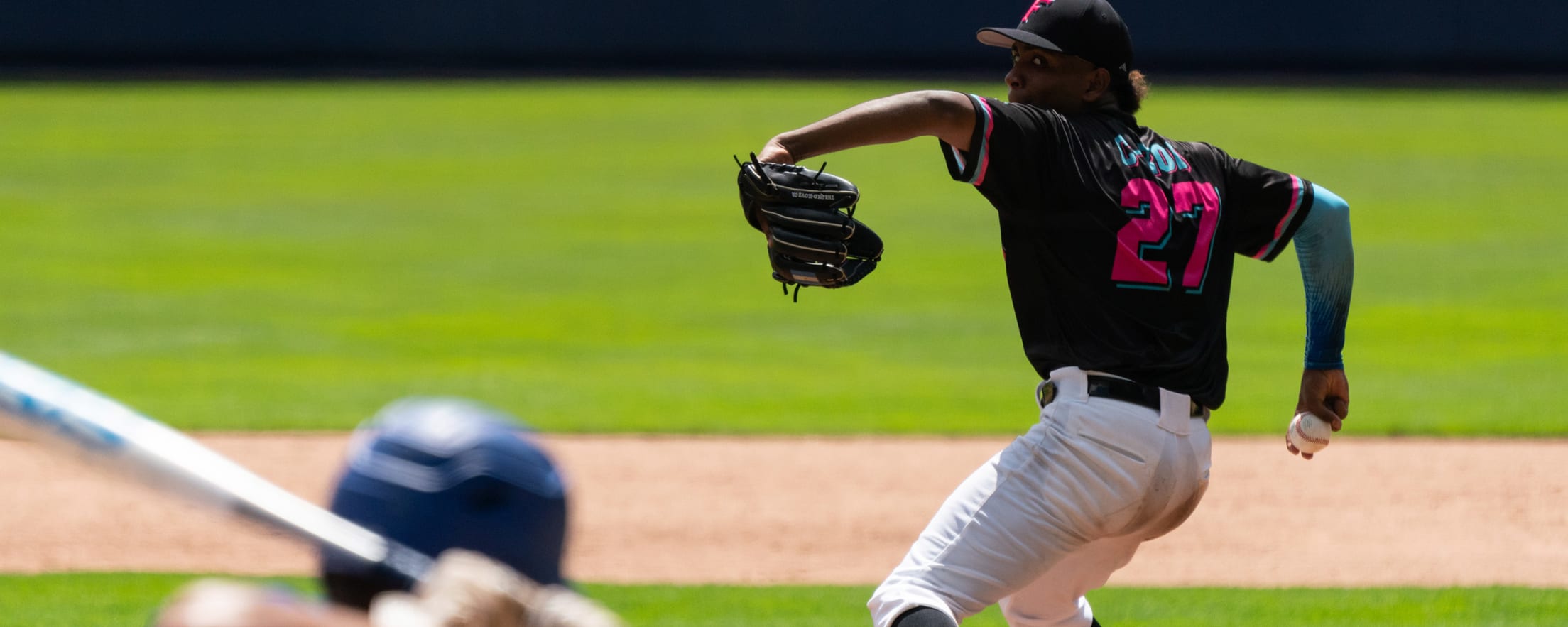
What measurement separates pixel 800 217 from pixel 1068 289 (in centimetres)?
59

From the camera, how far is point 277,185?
1942 cm

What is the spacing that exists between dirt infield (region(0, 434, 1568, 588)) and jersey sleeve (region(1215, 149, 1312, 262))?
2.35m

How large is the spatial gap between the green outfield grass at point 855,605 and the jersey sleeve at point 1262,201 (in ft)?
5.69

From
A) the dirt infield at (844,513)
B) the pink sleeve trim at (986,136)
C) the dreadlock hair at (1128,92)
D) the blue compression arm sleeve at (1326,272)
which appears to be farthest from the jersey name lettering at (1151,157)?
the dirt infield at (844,513)

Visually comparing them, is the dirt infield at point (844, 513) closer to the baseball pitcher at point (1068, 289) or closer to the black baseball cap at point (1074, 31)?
the baseball pitcher at point (1068, 289)

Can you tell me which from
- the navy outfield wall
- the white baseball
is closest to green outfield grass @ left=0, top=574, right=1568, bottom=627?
the white baseball

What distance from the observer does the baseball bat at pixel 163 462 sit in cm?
188

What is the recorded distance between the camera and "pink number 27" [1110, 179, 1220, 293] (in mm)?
3623

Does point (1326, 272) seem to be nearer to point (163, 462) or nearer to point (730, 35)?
point (163, 462)

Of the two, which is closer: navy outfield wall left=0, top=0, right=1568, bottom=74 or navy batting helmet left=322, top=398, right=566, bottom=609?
navy batting helmet left=322, top=398, right=566, bottom=609

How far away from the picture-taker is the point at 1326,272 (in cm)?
414

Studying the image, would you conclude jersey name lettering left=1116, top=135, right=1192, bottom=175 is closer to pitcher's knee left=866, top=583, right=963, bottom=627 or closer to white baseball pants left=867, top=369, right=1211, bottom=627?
white baseball pants left=867, top=369, right=1211, bottom=627

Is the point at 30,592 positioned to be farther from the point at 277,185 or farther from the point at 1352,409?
the point at 277,185

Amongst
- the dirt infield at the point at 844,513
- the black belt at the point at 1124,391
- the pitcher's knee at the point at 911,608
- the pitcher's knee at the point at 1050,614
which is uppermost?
the black belt at the point at 1124,391
